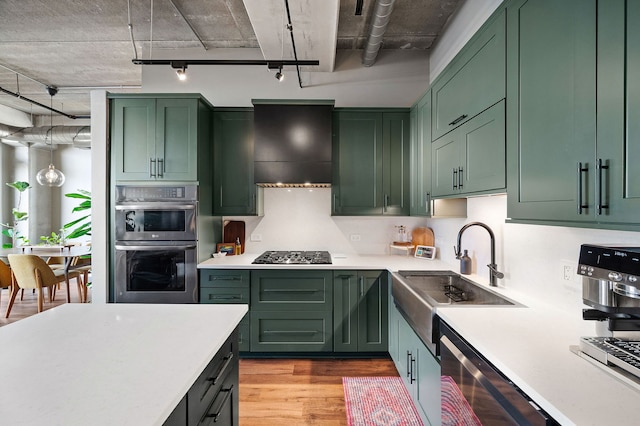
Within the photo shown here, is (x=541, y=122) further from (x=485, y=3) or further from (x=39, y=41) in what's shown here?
(x=39, y=41)

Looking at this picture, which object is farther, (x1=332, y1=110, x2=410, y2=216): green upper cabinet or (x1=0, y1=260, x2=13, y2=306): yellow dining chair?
(x1=0, y1=260, x2=13, y2=306): yellow dining chair

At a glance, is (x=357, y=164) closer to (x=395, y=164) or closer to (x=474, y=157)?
(x=395, y=164)

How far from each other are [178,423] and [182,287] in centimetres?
220

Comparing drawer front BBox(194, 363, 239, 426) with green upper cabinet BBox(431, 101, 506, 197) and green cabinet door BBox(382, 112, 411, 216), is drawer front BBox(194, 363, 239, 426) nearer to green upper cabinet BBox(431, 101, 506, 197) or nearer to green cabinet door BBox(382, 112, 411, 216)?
green upper cabinet BBox(431, 101, 506, 197)

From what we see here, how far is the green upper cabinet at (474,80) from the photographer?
5.45 feet

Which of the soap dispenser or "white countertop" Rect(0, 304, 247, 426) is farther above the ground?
the soap dispenser

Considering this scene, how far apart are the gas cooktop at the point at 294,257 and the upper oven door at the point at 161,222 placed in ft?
2.33

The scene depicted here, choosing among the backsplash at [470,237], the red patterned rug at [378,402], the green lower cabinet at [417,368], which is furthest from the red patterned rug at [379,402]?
the backsplash at [470,237]

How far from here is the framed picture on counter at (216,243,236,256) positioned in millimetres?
3418

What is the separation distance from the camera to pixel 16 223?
657 cm

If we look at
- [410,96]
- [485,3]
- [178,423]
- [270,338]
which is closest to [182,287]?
[270,338]

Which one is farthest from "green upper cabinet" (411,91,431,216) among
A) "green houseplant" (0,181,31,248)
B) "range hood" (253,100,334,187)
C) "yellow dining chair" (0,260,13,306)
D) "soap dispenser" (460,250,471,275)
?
"green houseplant" (0,181,31,248)

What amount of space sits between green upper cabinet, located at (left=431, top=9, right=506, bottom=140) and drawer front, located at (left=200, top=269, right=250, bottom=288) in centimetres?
210

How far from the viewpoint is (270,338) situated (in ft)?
9.84
